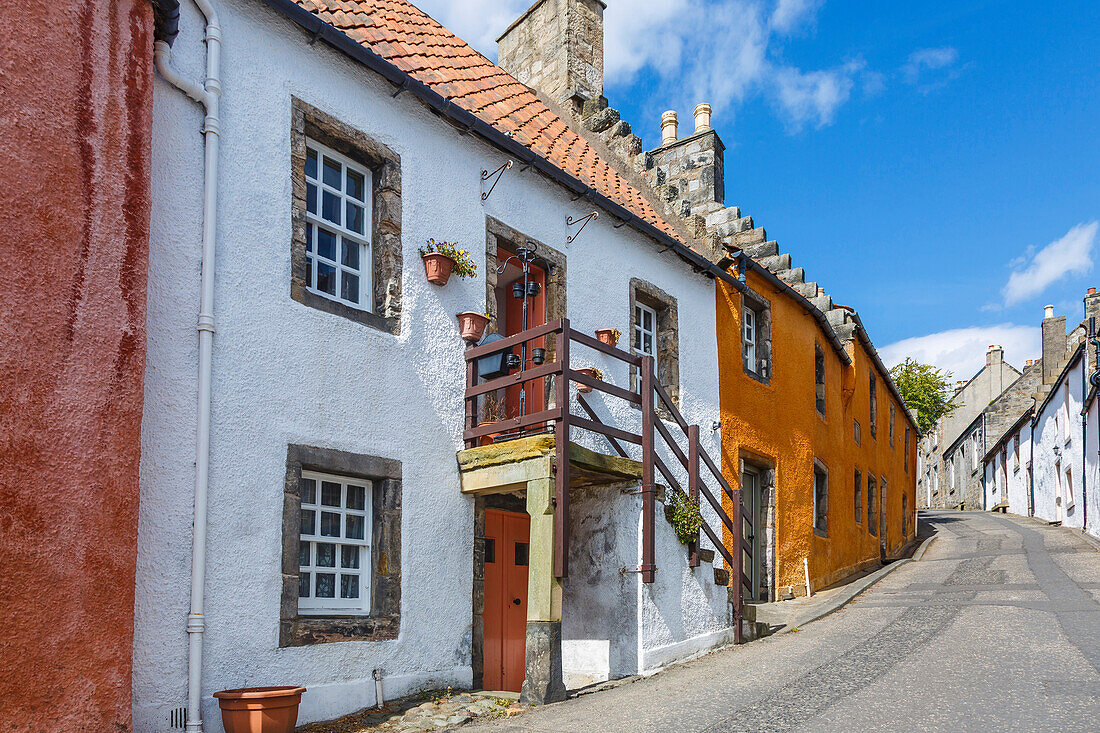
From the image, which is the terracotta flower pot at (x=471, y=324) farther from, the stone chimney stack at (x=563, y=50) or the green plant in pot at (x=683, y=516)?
the stone chimney stack at (x=563, y=50)

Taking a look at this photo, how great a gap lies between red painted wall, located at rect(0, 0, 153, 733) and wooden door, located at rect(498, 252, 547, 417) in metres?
4.87

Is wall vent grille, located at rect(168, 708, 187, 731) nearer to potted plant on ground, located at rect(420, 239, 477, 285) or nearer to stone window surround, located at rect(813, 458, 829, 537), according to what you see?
potted plant on ground, located at rect(420, 239, 477, 285)

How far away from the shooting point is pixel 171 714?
6.27 meters

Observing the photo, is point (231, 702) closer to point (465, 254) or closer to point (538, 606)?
point (538, 606)

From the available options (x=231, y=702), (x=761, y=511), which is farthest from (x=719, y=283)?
(x=231, y=702)

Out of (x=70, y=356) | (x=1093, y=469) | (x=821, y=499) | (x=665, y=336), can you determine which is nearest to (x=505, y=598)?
(x=665, y=336)

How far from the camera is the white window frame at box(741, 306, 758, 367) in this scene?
49.3 feet

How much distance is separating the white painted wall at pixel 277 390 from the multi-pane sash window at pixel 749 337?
5744mm

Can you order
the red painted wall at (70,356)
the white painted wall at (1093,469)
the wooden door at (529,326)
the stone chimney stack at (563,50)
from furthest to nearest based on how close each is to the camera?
the white painted wall at (1093,469)
the stone chimney stack at (563,50)
the wooden door at (529,326)
the red painted wall at (70,356)

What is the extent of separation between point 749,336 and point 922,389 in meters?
25.9

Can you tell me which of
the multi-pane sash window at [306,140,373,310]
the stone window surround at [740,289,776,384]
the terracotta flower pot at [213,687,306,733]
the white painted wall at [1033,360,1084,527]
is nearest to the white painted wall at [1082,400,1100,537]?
the white painted wall at [1033,360,1084,527]

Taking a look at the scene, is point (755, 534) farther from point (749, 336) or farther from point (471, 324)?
point (471, 324)

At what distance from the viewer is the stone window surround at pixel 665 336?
12.7m

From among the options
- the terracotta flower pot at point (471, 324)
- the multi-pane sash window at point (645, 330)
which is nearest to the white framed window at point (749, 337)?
the multi-pane sash window at point (645, 330)
